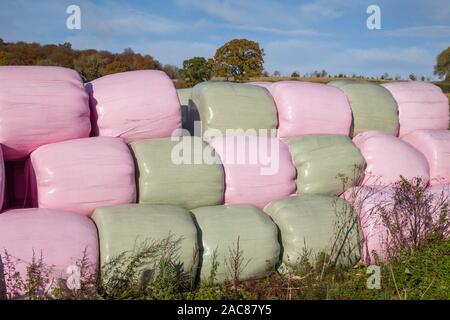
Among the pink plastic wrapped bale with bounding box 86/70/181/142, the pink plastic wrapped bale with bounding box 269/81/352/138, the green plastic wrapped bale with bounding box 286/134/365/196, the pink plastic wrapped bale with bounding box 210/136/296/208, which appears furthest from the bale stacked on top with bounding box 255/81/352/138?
the pink plastic wrapped bale with bounding box 86/70/181/142

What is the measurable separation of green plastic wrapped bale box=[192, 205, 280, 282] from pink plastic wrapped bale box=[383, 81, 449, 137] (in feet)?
7.11

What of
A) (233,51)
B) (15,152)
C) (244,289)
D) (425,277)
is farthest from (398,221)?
(233,51)

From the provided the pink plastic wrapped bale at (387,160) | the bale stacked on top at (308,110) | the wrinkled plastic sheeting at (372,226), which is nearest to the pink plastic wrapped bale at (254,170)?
the bale stacked on top at (308,110)

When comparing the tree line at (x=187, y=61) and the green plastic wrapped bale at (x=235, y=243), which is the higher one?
the tree line at (x=187, y=61)

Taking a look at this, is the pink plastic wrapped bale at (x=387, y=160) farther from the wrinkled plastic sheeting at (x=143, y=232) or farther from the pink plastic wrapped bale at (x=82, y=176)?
the pink plastic wrapped bale at (x=82, y=176)

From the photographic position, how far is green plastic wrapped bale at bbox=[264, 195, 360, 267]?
3.48 meters

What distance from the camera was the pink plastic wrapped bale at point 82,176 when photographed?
3207 millimetres

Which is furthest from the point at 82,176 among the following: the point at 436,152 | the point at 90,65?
the point at 90,65

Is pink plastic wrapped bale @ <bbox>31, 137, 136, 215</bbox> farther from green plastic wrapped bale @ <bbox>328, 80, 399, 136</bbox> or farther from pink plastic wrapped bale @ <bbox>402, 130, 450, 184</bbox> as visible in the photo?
pink plastic wrapped bale @ <bbox>402, 130, 450, 184</bbox>

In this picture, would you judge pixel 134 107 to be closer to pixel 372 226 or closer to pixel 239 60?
pixel 372 226

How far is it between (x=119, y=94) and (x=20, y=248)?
134 cm
